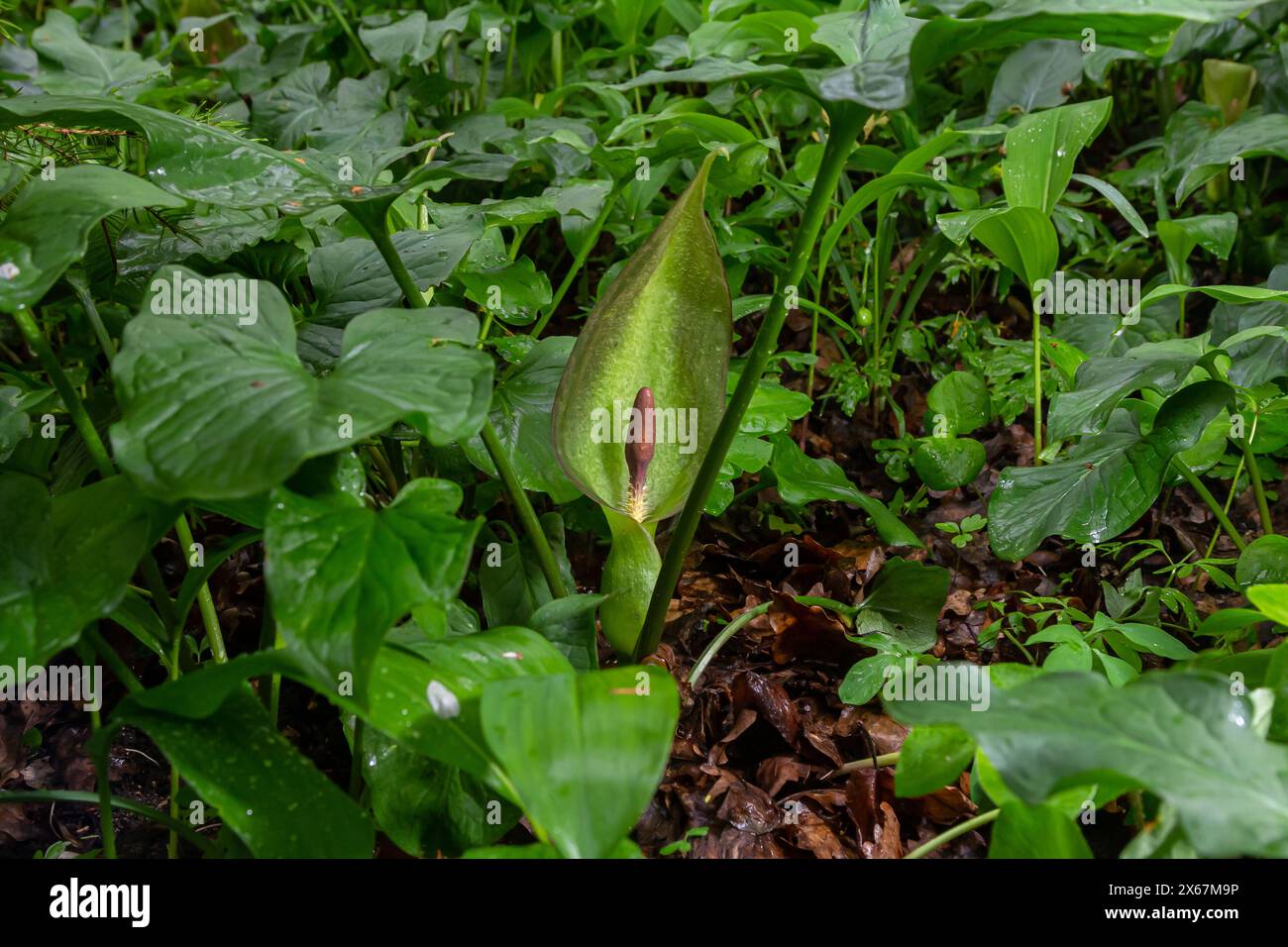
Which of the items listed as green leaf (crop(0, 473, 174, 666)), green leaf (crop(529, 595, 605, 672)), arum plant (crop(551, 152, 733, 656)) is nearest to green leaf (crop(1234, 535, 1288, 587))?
arum plant (crop(551, 152, 733, 656))

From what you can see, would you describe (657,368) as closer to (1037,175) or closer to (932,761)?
(932,761)

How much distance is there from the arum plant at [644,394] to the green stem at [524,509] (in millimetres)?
62

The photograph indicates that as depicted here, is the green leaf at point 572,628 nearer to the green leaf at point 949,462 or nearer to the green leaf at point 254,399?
the green leaf at point 254,399

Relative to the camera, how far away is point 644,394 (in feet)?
3.70

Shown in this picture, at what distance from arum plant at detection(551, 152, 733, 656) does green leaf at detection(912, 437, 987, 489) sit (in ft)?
1.40

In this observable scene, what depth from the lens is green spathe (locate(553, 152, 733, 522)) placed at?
3.77 feet

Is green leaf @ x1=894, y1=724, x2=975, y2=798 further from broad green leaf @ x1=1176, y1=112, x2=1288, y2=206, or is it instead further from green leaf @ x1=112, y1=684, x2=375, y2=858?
broad green leaf @ x1=1176, y1=112, x2=1288, y2=206

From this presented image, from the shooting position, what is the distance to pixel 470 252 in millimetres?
1447

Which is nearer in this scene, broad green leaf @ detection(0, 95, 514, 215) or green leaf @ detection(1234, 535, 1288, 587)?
broad green leaf @ detection(0, 95, 514, 215)

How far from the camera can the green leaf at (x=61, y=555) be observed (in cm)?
76

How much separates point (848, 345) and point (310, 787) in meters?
1.44
